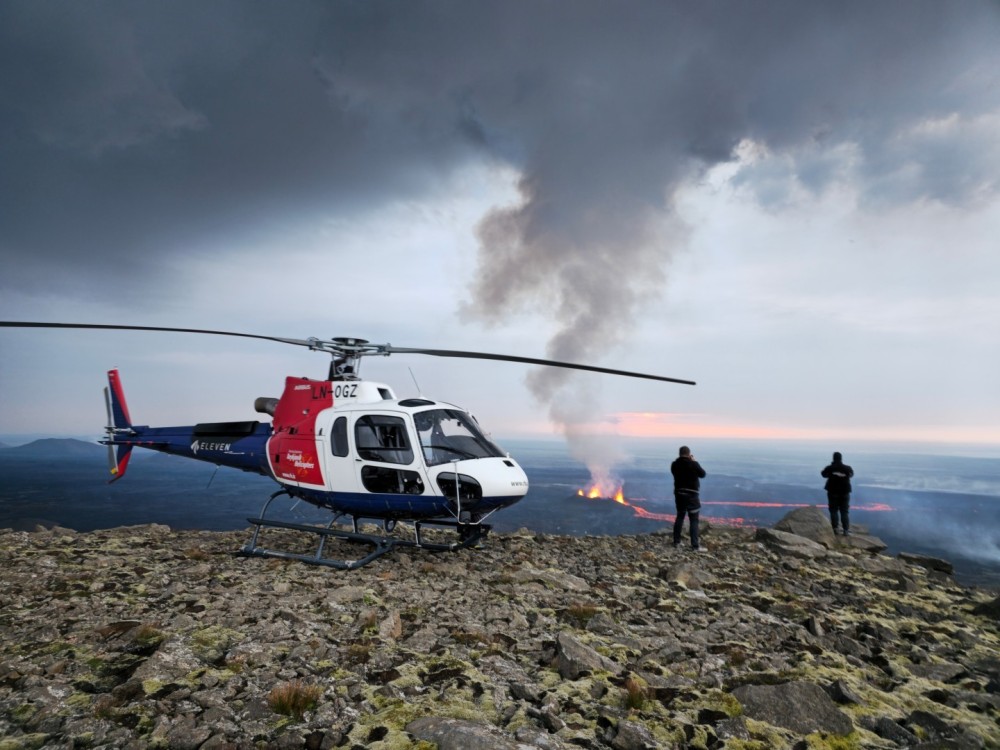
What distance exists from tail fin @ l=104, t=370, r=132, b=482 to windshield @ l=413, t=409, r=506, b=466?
38.0 ft

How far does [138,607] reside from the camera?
7.32 meters

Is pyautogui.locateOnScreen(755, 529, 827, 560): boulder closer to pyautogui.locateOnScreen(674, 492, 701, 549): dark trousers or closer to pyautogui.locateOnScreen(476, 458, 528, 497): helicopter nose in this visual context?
pyautogui.locateOnScreen(674, 492, 701, 549): dark trousers

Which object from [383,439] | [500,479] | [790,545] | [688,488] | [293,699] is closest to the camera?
[293,699]

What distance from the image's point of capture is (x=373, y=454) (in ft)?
34.3

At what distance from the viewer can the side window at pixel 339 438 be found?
424 inches

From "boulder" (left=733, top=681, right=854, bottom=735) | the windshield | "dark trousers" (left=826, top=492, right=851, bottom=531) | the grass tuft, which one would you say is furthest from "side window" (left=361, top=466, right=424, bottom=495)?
"dark trousers" (left=826, top=492, right=851, bottom=531)

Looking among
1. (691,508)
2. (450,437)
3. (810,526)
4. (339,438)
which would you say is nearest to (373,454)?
(339,438)

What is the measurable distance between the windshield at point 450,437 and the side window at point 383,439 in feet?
1.27

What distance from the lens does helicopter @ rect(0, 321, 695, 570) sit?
990cm

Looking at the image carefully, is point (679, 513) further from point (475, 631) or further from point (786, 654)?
point (475, 631)

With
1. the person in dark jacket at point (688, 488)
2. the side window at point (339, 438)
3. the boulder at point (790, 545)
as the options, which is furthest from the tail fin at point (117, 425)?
the boulder at point (790, 545)

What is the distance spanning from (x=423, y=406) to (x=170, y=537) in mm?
8711

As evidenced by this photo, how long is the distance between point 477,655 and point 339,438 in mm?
6279

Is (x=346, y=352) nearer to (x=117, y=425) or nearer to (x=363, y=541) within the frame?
(x=363, y=541)
